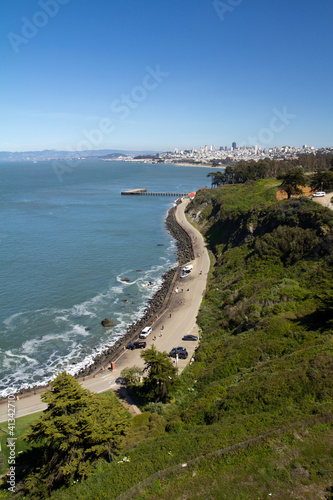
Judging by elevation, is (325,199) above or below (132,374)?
above

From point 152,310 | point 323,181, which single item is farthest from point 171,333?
point 323,181

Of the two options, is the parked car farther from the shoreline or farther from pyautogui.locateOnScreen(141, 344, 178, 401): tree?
pyautogui.locateOnScreen(141, 344, 178, 401): tree

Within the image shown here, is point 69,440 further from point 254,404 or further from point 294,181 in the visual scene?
point 294,181

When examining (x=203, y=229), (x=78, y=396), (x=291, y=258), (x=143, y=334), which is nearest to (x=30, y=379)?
(x=143, y=334)

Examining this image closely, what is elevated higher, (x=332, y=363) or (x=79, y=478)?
(x=332, y=363)

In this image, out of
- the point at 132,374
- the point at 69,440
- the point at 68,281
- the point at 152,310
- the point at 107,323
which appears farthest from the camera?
the point at 68,281

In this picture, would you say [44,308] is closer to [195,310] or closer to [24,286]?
[24,286]

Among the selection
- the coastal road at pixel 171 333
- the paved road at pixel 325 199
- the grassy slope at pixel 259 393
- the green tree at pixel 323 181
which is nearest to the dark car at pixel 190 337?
the coastal road at pixel 171 333
